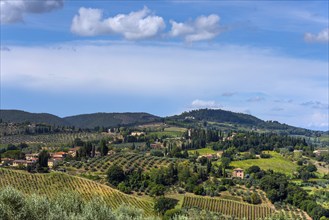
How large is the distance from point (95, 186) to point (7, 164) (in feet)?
121

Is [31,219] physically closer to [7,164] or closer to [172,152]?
[7,164]

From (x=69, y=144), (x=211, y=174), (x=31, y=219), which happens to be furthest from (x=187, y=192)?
(x=69, y=144)

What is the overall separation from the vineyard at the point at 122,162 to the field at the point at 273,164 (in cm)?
2606

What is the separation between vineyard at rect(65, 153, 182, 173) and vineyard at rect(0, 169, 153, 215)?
17468mm

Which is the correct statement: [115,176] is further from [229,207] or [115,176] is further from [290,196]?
[290,196]

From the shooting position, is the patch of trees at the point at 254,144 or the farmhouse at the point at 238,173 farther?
the patch of trees at the point at 254,144

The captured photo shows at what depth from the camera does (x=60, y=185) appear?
95.9m

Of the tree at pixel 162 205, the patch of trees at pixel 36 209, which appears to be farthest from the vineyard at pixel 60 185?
the patch of trees at pixel 36 209

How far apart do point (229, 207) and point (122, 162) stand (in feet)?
132

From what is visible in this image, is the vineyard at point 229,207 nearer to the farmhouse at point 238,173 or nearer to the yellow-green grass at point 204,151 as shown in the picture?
the farmhouse at point 238,173

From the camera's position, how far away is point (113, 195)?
94062 millimetres

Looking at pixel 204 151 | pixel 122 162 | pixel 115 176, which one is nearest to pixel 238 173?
pixel 122 162

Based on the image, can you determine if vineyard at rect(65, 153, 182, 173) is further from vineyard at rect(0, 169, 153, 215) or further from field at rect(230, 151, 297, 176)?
field at rect(230, 151, 297, 176)

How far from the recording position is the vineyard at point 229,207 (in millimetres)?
92594
